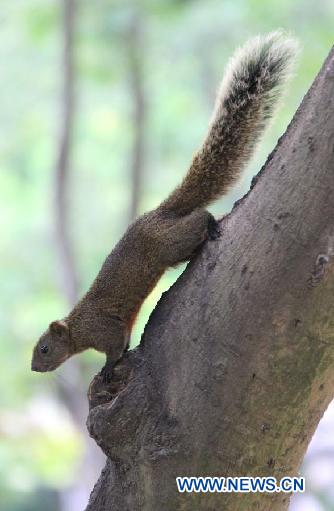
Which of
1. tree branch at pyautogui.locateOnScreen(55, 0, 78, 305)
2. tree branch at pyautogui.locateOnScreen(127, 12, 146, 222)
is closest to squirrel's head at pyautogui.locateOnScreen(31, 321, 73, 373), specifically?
tree branch at pyautogui.locateOnScreen(55, 0, 78, 305)

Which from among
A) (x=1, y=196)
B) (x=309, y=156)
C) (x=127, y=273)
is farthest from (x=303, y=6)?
(x=309, y=156)

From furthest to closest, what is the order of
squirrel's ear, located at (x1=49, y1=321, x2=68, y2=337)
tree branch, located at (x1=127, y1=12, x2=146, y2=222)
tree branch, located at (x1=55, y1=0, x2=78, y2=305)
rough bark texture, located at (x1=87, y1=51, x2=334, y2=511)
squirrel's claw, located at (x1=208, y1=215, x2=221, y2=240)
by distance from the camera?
tree branch, located at (x1=127, y1=12, x2=146, y2=222) → tree branch, located at (x1=55, y1=0, x2=78, y2=305) → squirrel's ear, located at (x1=49, y1=321, x2=68, y2=337) → squirrel's claw, located at (x1=208, y1=215, x2=221, y2=240) → rough bark texture, located at (x1=87, y1=51, x2=334, y2=511)

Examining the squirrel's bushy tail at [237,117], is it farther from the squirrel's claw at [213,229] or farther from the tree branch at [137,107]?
the tree branch at [137,107]

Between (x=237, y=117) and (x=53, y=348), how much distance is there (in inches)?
48.7

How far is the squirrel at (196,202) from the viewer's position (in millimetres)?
1847

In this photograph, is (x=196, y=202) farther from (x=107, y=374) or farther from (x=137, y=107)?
(x=137, y=107)

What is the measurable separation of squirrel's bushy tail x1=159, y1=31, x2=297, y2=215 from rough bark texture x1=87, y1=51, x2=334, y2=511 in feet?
1.34

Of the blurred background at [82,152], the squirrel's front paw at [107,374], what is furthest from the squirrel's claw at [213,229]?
the blurred background at [82,152]

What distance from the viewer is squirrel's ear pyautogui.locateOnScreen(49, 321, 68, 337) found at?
2.77 meters

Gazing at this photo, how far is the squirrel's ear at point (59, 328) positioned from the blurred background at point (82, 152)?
2149 mm

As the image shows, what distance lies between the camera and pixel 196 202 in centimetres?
208

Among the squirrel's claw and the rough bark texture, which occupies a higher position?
the squirrel's claw

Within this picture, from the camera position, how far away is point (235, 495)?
4.77 feet

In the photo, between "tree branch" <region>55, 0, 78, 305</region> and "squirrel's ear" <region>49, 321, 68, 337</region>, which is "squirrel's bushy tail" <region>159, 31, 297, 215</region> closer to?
"squirrel's ear" <region>49, 321, 68, 337</region>
